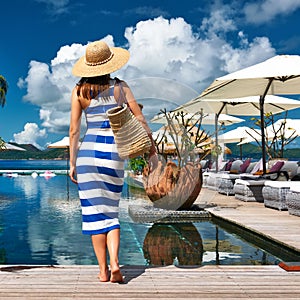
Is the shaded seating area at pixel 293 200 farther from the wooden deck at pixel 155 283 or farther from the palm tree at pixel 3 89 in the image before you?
the palm tree at pixel 3 89

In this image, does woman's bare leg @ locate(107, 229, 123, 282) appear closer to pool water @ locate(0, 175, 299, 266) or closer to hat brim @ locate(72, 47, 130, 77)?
hat brim @ locate(72, 47, 130, 77)

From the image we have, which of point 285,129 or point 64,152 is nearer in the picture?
point 285,129

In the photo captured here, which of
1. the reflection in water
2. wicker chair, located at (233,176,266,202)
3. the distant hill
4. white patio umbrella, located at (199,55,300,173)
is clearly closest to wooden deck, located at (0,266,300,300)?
the reflection in water

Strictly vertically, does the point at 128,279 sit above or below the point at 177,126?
below

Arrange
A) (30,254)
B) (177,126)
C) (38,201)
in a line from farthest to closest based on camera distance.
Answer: (38,201) → (177,126) → (30,254)

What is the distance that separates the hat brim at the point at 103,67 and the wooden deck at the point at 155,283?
4.24 feet

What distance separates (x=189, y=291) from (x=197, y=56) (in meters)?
3.13

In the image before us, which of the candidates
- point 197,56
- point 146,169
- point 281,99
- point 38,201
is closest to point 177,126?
point 146,169

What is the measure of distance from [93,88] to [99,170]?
1.68 feet

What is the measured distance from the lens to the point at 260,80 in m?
9.29

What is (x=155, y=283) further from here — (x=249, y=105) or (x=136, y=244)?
(x=249, y=105)

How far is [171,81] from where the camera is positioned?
4430 millimetres

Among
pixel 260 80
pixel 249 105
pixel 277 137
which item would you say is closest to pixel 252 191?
pixel 260 80

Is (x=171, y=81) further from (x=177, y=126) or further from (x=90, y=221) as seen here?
(x=177, y=126)
